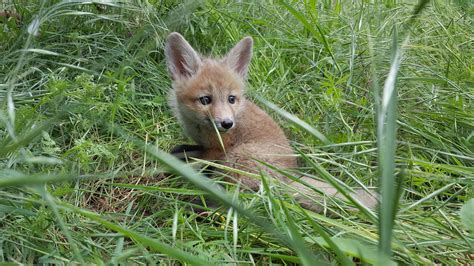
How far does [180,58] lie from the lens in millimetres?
3438

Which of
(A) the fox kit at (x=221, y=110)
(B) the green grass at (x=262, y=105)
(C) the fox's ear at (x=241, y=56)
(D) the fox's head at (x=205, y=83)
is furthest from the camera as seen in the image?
(C) the fox's ear at (x=241, y=56)

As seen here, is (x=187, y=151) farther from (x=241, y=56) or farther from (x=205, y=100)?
(x=241, y=56)

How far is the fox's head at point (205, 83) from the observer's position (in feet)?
10.6

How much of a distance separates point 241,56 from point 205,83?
13.9 inches

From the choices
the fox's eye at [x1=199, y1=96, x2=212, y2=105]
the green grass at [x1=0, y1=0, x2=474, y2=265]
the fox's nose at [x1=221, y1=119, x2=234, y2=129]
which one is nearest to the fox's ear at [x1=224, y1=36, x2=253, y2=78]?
the green grass at [x1=0, y1=0, x2=474, y2=265]

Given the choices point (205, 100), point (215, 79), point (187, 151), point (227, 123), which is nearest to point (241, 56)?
point (215, 79)

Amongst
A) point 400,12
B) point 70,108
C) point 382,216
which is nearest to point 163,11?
point 400,12

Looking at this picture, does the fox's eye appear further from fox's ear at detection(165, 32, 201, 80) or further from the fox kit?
fox's ear at detection(165, 32, 201, 80)

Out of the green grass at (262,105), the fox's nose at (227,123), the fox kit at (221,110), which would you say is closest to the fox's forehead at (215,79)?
the fox kit at (221,110)

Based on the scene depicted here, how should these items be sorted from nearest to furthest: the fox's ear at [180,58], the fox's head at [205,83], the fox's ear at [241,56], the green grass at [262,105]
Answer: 1. the green grass at [262,105]
2. the fox's head at [205,83]
3. the fox's ear at [180,58]
4. the fox's ear at [241,56]

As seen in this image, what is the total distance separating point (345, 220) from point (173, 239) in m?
0.66

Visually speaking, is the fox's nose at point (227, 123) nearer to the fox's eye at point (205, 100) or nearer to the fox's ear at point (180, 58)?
the fox's eye at point (205, 100)

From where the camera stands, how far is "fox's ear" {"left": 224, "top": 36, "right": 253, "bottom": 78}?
348cm

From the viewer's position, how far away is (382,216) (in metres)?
1.00
